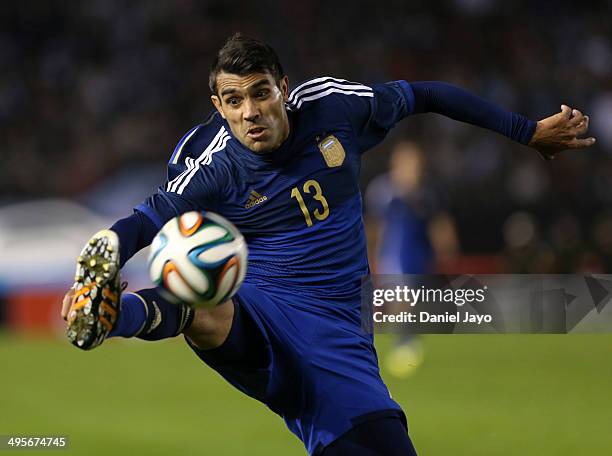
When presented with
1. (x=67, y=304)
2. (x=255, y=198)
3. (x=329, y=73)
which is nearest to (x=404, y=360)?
(x=255, y=198)

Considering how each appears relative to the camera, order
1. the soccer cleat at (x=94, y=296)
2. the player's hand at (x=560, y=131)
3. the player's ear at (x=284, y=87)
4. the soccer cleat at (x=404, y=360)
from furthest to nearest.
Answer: the soccer cleat at (x=404, y=360)
the player's hand at (x=560, y=131)
the player's ear at (x=284, y=87)
the soccer cleat at (x=94, y=296)

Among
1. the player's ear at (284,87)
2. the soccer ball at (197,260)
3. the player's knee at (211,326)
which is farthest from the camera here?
the player's ear at (284,87)

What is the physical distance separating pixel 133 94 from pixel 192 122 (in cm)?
116

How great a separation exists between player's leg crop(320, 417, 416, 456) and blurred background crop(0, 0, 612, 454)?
2.82 meters

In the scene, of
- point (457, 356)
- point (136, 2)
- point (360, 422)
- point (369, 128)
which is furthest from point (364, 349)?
point (136, 2)

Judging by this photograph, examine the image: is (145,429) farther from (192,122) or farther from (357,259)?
(192,122)

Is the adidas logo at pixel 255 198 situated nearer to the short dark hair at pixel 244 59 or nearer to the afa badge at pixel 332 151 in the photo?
the afa badge at pixel 332 151

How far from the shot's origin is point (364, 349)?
4.58m

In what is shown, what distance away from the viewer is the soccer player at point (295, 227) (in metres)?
4.32

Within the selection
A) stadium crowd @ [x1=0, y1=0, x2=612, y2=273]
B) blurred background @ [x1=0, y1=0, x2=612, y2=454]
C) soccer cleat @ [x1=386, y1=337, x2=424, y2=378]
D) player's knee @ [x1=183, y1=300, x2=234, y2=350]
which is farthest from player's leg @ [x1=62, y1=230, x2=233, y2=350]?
stadium crowd @ [x1=0, y1=0, x2=612, y2=273]

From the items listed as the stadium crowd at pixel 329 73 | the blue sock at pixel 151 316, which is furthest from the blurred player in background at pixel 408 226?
the blue sock at pixel 151 316

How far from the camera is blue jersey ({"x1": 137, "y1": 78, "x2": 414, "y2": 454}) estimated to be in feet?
14.5

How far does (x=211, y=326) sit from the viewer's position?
4.09 m

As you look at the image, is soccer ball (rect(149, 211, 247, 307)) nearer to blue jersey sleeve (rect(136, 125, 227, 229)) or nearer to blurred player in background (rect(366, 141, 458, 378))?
blue jersey sleeve (rect(136, 125, 227, 229))
